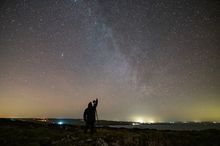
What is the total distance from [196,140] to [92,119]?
8058 mm

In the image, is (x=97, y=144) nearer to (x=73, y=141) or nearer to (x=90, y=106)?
(x=73, y=141)

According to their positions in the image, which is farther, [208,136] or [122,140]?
[208,136]

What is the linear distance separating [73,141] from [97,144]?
1.53 meters

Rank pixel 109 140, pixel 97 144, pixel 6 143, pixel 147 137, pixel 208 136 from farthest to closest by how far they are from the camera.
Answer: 1. pixel 208 136
2. pixel 147 137
3. pixel 109 140
4. pixel 97 144
5. pixel 6 143

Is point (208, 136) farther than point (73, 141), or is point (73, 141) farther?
point (208, 136)

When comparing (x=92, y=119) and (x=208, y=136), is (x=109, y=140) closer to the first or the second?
(x=92, y=119)

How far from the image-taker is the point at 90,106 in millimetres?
22266

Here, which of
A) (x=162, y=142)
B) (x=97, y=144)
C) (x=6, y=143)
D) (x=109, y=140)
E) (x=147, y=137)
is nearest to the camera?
(x=6, y=143)

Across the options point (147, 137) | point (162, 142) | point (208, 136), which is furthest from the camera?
point (208, 136)

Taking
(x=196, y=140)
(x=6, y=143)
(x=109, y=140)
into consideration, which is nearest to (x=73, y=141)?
(x=109, y=140)

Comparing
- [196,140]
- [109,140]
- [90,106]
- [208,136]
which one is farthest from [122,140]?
[208,136]

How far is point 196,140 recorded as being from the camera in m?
21.3

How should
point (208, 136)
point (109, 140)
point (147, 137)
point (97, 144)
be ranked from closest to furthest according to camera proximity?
point (97, 144) → point (109, 140) → point (147, 137) → point (208, 136)

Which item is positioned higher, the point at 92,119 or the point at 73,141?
the point at 92,119
